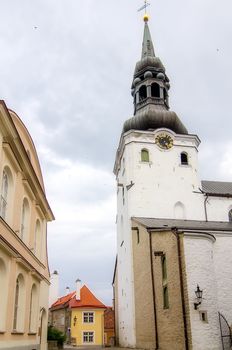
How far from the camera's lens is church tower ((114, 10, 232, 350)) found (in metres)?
20.1

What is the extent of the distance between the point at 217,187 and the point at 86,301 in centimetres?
2129

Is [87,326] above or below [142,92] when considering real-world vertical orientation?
below

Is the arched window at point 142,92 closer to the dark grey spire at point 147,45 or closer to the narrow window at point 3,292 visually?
the dark grey spire at point 147,45

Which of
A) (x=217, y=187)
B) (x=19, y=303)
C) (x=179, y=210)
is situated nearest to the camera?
(x=19, y=303)

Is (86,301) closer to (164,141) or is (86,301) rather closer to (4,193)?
(164,141)

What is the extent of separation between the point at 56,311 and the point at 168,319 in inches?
1218

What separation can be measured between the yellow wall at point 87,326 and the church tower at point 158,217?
9.57m

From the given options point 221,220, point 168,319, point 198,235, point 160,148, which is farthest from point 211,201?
point 168,319

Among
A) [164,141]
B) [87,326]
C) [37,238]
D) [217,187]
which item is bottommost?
[87,326]

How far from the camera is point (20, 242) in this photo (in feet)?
44.5

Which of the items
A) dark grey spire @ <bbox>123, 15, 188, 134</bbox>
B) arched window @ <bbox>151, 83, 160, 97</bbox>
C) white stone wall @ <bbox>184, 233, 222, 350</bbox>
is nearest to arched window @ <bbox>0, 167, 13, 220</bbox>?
white stone wall @ <bbox>184, 233, 222, 350</bbox>

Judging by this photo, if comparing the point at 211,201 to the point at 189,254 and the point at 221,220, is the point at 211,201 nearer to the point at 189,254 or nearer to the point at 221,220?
the point at 221,220

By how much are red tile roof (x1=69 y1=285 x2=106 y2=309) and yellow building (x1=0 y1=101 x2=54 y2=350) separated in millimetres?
25714

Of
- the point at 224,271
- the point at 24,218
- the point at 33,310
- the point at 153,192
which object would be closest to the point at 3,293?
the point at 24,218
